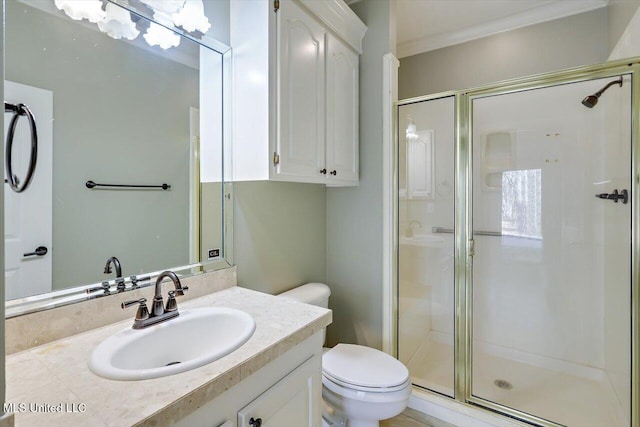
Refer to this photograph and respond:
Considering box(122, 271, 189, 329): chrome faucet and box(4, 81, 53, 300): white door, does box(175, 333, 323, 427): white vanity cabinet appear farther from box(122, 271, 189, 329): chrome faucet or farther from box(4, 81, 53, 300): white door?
box(4, 81, 53, 300): white door

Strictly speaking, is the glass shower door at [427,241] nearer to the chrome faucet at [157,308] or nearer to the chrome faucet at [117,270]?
the chrome faucet at [157,308]

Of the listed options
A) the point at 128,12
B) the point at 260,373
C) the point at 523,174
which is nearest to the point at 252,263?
the point at 260,373

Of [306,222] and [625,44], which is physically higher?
[625,44]

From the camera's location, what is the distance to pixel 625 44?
162cm

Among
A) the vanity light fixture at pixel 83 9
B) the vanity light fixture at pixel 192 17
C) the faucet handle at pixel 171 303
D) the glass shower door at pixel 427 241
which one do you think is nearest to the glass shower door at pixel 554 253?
the glass shower door at pixel 427 241

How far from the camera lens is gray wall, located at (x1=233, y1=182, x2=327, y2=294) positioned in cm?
154

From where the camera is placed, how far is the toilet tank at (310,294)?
168 centimetres

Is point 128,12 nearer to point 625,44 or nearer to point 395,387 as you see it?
point 395,387

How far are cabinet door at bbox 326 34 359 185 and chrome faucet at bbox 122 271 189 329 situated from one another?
37.7 inches

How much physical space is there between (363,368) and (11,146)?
1.55 meters

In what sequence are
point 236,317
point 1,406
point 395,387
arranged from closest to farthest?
point 1,406
point 236,317
point 395,387

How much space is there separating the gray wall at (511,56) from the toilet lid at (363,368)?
215cm

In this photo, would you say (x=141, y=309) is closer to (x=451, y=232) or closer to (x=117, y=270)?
(x=117, y=270)

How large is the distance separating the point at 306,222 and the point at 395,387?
3.44 ft
